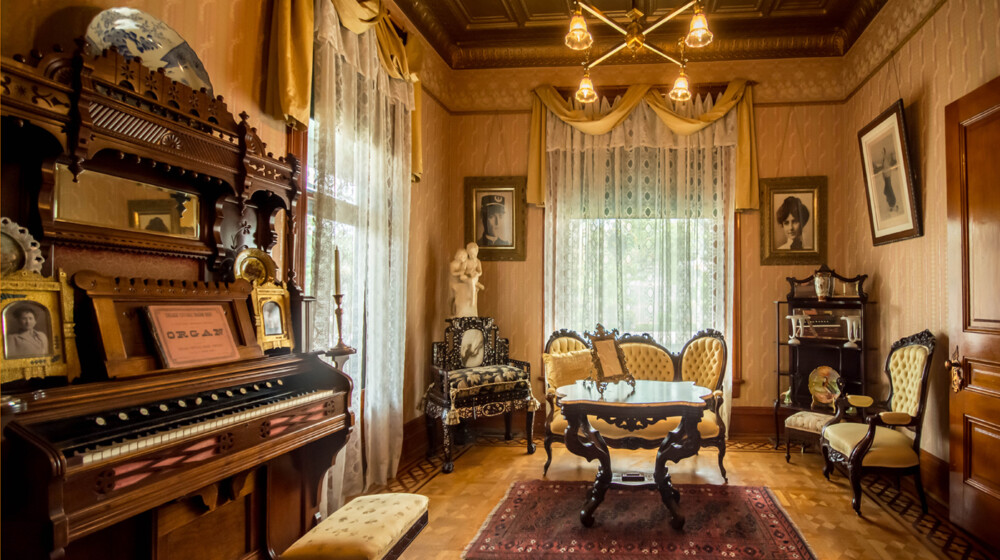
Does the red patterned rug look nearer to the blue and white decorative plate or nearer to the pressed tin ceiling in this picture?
the blue and white decorative plate

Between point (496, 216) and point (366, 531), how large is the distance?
169 inches

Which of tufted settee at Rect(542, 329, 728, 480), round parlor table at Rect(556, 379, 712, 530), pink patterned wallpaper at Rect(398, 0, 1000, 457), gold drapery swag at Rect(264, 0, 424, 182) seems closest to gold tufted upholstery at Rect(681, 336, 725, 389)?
tufted settee at Rect(542, 329, 728, 480)

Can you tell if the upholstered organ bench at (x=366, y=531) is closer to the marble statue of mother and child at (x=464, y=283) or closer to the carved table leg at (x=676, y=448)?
the carved table leg at (x=676, y=448)

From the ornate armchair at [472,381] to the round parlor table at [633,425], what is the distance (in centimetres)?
114

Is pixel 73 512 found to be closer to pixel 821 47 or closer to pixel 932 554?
pixel 932 554

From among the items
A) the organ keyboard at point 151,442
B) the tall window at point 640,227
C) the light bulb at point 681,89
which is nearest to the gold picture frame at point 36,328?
the organ keyboard at point 151,442

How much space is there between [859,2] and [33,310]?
6.30 m

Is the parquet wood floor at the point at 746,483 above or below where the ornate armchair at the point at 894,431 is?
below

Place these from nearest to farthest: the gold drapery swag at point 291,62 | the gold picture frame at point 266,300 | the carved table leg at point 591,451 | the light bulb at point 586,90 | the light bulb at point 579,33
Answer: the gold picture frame at point 266,300, the gold drapery swag at point 291,62, the light bulb at point 579,33, the carved table leg at point 591,451, the light bulb at point 586,90

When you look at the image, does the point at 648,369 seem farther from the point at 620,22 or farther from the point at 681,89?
the point at 620,22

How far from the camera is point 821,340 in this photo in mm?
5113

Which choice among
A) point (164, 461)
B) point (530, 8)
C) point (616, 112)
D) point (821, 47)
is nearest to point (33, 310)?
point (164, 461)

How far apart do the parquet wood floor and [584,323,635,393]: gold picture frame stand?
2.80ft

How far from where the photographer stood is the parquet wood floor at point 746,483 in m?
3.19
